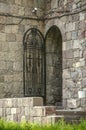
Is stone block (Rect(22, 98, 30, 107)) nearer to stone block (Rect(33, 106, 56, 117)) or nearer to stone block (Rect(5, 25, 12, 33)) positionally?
stone block (Rect(33, 106, 56, 117))

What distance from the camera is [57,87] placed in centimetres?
1449

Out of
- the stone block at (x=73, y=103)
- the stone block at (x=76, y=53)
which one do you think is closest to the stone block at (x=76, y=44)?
the stone block at (x=76, y=53)

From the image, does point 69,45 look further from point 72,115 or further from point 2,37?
point 72,115

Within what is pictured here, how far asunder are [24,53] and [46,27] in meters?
A: 1.08

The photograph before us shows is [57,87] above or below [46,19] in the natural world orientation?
below

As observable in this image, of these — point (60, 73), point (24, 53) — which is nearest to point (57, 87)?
point (60, 73)

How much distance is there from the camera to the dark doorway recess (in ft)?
46.5

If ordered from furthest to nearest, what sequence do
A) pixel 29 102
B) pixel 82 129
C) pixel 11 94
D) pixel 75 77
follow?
1. pixel 11 94
2. pixel 75 77
3. pixel 29 102
4. pixel 82 129

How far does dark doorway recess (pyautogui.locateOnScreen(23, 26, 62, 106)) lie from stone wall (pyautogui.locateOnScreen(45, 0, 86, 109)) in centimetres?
58

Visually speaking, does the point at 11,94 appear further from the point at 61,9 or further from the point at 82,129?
the point at 82,129

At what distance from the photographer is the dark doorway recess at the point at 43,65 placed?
46.5 ft

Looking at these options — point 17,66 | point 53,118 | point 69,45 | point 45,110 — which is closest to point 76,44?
point 69,45

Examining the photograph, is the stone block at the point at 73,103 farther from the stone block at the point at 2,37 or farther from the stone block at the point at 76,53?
the stone block at the point at 2,37

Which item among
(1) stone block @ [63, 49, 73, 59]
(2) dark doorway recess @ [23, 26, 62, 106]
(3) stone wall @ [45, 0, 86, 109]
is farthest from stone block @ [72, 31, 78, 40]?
(2) dark doorway recess @ [23, 26, 62, 106]
